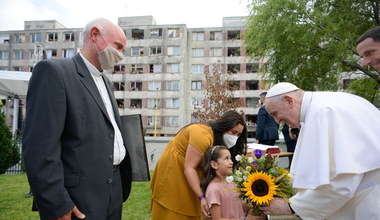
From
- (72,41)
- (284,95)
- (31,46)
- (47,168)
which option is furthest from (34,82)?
(31,46)

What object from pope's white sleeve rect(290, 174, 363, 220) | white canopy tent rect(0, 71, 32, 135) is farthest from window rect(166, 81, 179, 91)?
pope's white sleeve rect(290, 174, 363, 220)

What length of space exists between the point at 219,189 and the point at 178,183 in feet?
1.47

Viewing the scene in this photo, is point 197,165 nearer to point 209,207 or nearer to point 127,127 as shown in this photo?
point 209,207

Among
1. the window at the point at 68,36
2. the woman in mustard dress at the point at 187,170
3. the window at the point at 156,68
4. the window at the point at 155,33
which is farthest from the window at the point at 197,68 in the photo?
the woman in mustard dress at the point at 187,170

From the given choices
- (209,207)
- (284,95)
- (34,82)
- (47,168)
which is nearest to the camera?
(47,168)

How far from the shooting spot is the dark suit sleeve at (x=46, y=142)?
2168 millimetres

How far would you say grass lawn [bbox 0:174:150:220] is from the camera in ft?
21.4

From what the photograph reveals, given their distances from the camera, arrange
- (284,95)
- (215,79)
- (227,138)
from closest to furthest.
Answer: (284,95) → (227,138) → (215,79)

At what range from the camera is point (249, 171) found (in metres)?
3.14

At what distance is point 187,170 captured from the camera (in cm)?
361

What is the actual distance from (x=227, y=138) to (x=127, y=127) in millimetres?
1316

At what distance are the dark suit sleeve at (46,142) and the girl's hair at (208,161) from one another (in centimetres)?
171

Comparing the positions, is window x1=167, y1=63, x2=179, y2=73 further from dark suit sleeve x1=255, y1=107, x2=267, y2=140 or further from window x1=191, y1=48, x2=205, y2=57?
dark suit sleeve x1=255, y1=107, x2=267, y2=140

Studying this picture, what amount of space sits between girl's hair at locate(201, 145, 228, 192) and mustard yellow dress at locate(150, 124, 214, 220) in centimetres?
6
